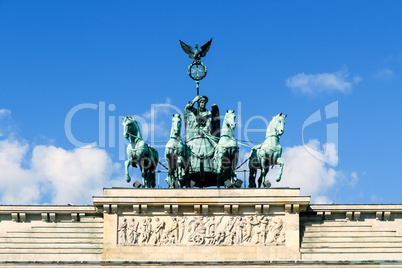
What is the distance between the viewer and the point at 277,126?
224 ft

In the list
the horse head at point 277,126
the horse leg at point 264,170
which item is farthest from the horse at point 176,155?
the horse head at point 277,126

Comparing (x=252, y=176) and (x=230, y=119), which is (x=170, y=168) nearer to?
(x=230, y=119)

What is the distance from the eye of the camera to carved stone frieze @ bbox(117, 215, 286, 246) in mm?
66562

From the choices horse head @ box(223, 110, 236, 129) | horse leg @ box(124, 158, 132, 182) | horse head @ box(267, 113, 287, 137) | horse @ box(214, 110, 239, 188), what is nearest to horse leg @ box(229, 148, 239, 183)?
horse @ box(214, 110, 239, 188)

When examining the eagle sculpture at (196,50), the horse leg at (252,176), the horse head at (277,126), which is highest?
the eagle sculpture at (196,50)

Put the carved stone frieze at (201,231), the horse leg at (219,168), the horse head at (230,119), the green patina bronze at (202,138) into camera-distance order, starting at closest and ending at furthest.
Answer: the carved stone frieze at (201,231) → the horse leg at (219,168) → the horse head at (230,119) → the green patina bronze at (202,138)

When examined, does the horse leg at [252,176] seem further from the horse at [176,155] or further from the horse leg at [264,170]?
the horse at [176,155]

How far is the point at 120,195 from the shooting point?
66.8 meters

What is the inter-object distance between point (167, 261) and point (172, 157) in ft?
16.4

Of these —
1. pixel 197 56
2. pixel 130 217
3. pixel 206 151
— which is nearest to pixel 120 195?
pixel 130 217

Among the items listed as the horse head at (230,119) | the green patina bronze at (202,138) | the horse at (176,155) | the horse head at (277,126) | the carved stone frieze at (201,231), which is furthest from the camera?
the green patina bronze at (202,138)

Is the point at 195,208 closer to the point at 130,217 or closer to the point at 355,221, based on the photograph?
the point at 130,217

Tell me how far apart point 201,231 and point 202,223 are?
14.4 inches

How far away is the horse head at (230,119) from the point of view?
224 feet
